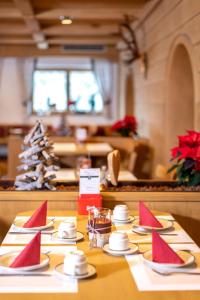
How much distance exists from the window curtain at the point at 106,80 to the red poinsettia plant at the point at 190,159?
8.93 m

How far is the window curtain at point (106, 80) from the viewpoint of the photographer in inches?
477

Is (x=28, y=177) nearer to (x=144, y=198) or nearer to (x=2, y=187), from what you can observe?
(x=2, y=187)

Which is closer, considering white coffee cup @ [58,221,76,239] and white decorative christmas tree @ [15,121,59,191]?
white coffee cup @ [58,221,76,239]

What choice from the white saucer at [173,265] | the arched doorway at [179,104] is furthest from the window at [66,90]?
the white saucer at [173,265]

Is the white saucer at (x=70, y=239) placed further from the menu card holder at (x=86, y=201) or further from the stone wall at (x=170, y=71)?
the stone wall at (x=170, y=71)

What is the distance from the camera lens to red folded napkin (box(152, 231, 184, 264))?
1925 mm

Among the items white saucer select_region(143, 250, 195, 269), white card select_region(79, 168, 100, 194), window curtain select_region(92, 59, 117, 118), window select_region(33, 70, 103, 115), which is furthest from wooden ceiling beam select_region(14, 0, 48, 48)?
white saucer select_region(143, 250, 195, 269)

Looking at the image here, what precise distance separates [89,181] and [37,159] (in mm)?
427

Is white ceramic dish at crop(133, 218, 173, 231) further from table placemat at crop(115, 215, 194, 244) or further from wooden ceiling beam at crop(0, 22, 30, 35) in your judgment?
wooden ceiling beam at crop(0, 22, 30, 35)

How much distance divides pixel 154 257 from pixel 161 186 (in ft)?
4.84

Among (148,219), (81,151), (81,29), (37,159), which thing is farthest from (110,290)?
(81,29)

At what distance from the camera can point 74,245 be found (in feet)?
7.37

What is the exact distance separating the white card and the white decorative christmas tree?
0.33 meters

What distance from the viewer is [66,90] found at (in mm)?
12273
